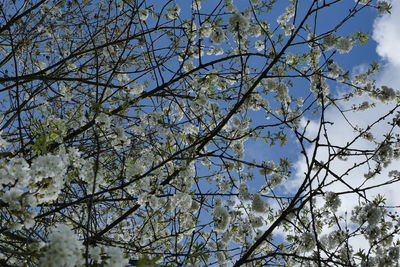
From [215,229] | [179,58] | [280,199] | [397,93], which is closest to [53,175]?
[215,229]

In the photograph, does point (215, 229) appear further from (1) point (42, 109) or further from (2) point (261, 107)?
(1) point (42, 109)

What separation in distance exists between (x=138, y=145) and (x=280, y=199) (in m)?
2.10

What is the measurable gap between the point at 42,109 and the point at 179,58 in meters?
1.84

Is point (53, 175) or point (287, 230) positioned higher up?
point (287, 230)

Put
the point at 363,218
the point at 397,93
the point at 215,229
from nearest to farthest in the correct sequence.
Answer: the point at 363,218 → the point at 215,229 → the point at 397,93

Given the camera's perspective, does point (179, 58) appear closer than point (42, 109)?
No

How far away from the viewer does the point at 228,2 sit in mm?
4668

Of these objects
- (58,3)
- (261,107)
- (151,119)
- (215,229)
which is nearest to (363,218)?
(215,229)

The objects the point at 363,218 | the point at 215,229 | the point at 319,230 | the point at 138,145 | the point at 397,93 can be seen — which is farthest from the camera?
the point at 138,145

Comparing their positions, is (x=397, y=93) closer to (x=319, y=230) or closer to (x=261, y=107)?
(x=261, y=107)

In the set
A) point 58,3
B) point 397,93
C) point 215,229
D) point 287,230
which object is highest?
point 58,3

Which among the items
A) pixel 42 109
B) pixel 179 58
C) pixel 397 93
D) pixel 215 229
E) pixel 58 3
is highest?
pixel 58 3

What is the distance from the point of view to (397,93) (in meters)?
4.24

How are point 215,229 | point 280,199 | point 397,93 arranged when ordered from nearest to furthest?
point 215,229, point 280,199, point 397,93
